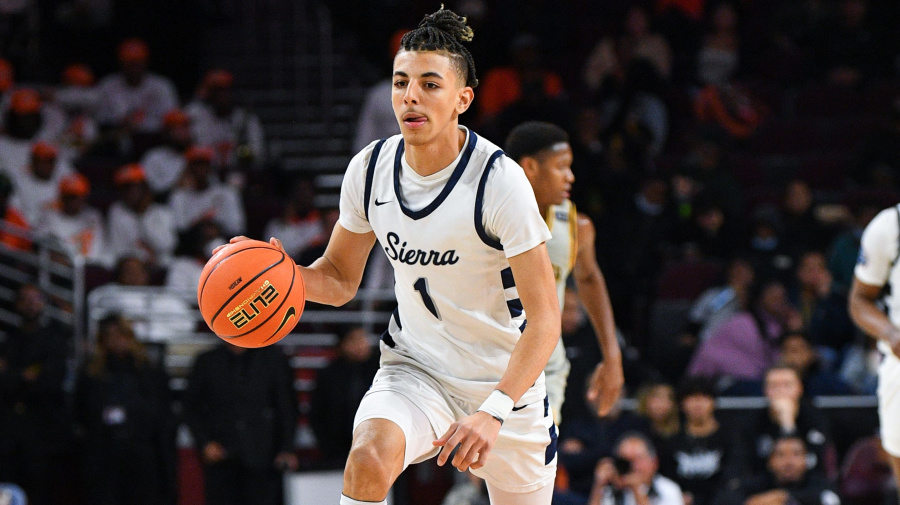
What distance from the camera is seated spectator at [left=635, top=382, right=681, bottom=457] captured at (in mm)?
8602

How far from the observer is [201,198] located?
1097 centimetres

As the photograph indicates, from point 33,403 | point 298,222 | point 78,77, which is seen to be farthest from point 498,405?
point 78,77

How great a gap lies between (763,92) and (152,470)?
8040 millimetres

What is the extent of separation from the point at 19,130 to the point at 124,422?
389 centimetres

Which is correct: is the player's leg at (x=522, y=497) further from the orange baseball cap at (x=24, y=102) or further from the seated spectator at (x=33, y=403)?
the orange baseball cap at (x=24, y=102)

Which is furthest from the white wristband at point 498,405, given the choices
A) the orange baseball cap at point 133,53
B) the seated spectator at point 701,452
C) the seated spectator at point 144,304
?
the orange baseball cap at point 133,53

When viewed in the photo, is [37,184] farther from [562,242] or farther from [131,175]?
[562,242]

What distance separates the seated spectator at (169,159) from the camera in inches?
457

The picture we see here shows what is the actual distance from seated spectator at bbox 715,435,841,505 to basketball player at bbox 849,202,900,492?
231 centimetres

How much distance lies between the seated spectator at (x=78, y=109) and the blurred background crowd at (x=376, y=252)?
4 cm

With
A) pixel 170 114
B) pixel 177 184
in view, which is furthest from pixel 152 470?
→ pixel 170 114

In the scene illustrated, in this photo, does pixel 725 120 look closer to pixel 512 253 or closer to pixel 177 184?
pixel 177 184

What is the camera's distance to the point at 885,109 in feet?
41.7

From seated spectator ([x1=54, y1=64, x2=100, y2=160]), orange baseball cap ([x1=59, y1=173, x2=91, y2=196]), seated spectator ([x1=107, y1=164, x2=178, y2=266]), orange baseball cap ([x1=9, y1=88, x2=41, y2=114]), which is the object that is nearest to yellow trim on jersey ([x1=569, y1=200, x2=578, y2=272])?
seated spectator ([x1=107, y1=164, x2=178, y2=266])
